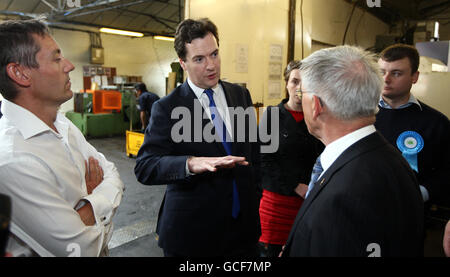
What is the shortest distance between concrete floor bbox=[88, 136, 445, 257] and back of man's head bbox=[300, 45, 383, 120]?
6.30 feet

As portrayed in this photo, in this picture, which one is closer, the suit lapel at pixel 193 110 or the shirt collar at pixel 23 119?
the shirt collar at pixel 23 119

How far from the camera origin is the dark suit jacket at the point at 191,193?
142cm

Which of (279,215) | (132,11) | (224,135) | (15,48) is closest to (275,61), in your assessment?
(279,215)

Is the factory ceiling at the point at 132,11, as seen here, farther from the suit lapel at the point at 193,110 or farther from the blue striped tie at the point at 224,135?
the blue striped tie at the point at 224,135

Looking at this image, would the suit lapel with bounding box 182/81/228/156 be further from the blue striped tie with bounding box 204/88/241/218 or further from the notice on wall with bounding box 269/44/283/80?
the notice on wall with bounding box 269/44/283/80

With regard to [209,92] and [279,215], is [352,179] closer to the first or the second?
[209,92]

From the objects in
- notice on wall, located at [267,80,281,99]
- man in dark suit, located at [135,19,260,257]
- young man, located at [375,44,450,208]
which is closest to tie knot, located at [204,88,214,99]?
man in dark suit, located at [135,19,260,257]

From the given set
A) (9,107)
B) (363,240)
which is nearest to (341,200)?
(363,240)

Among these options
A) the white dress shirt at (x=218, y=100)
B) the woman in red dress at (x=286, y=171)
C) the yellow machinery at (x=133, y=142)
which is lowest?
the yellow machinery at (x=133, y=142)

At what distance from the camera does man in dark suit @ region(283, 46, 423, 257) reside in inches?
33.0

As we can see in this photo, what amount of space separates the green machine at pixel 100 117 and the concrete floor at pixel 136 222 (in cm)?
302

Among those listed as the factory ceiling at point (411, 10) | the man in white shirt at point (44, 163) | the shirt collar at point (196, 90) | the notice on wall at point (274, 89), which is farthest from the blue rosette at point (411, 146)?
the factory ceiling at point (411, 10)
